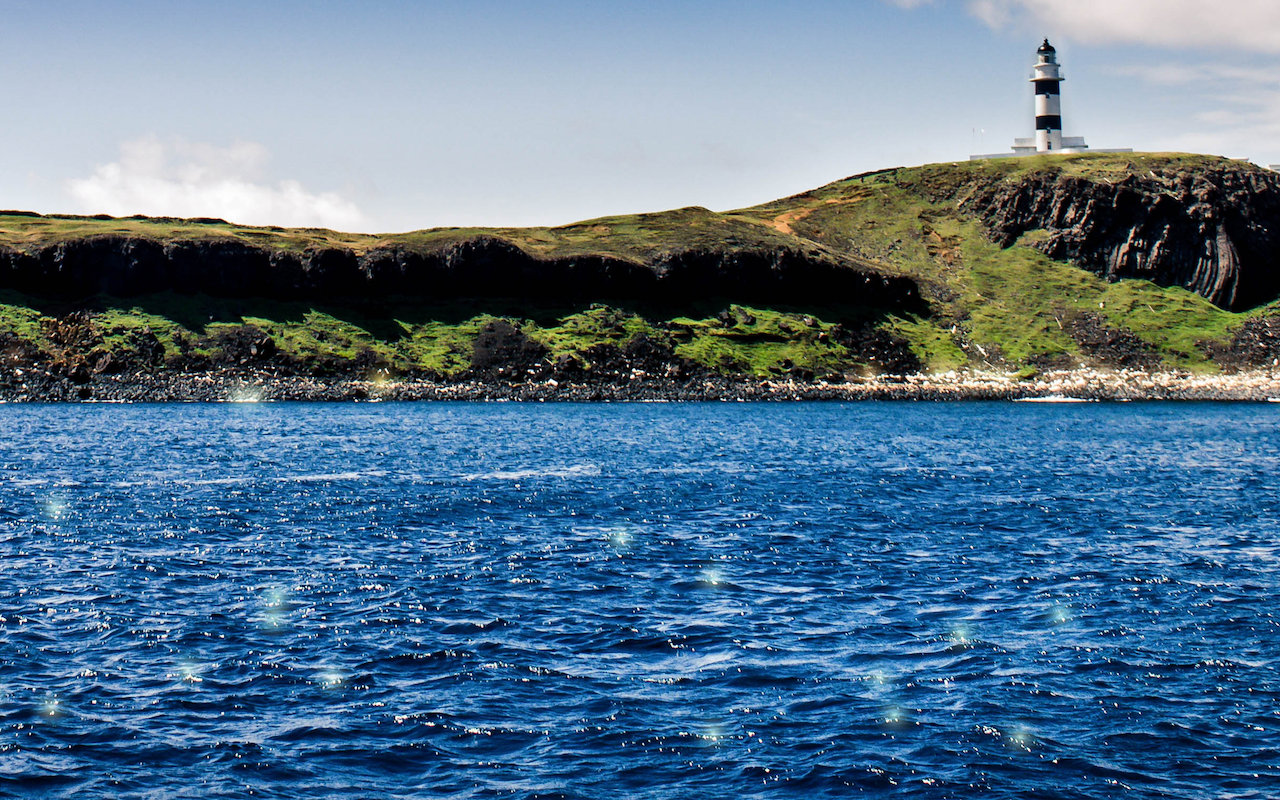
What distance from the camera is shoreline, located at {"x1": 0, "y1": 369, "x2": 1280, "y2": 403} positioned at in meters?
121

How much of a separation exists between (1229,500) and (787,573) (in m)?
28.2

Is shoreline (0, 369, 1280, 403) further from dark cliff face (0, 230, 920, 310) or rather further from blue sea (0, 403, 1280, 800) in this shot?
blue sea (0, 403, 1280, 800)

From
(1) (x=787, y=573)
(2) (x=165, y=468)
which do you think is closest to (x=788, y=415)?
(2) (x=165, y=468)

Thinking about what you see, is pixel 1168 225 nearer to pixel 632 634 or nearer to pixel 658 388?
pixel 658 388

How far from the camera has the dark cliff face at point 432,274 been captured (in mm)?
143500

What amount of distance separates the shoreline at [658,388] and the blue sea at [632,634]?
2494 inches

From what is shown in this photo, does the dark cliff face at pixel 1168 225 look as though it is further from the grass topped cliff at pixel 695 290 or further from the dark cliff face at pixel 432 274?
the dark cliff face at pixel 432 274

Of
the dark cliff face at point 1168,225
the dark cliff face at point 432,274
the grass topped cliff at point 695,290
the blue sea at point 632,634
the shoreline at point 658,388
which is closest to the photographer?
the blue sea at point 632,634

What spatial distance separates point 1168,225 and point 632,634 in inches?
7000

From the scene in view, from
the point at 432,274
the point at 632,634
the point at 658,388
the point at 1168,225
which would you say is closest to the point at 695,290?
the point at 658,388

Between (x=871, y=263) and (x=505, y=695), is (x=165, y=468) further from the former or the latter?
(x=871, y=263)

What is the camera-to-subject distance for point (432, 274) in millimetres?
155000

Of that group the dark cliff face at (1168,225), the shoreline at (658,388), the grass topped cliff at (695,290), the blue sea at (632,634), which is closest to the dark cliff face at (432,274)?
the grass topped cliff at (695,290)

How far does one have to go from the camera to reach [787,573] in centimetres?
3553
